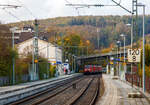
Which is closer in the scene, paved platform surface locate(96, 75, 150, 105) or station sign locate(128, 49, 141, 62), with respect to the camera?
paved platform surface locate(96, 75, 150, 105)

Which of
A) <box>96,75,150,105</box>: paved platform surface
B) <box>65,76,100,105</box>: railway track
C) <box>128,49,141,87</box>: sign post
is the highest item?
<box>128,49,141,87</box>: sign post

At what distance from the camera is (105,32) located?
127 m

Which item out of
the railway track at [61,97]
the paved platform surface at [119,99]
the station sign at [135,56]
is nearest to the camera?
the paved platform surface at [119,99]

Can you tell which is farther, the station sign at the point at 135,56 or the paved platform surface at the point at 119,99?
the station sign at the point at 135,56

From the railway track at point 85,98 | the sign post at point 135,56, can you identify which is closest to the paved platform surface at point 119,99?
the railway track at point 85,98

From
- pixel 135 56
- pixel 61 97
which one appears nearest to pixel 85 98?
pixel 61 97

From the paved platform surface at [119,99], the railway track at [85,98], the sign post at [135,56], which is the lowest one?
the railway track at [85,98]

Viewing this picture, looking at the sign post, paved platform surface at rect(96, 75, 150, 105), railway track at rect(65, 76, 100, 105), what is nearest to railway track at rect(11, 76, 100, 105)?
railway track at rect(65, 76, 100, 105)

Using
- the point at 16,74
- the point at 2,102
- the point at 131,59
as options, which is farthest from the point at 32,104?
the point at 16,74

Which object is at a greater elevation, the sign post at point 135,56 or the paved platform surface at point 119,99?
the sign post at point 135,56

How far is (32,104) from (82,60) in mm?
103696

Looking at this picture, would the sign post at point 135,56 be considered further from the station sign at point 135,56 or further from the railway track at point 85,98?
the railway track at point 85,98

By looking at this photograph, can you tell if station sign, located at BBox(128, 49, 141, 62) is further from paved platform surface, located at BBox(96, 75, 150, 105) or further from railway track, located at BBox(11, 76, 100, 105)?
railway track, located at BBox(11, 76, 100, 105)

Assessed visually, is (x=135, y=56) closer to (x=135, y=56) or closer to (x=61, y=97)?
(x=135, y=56)
